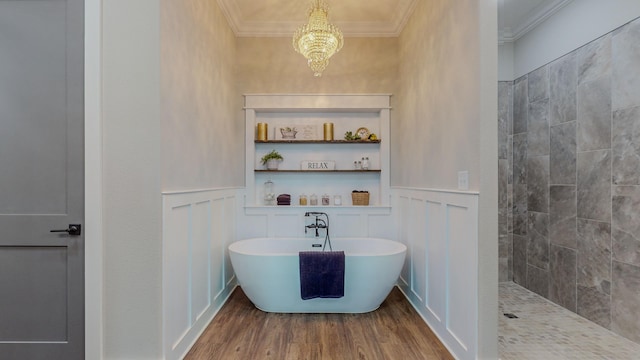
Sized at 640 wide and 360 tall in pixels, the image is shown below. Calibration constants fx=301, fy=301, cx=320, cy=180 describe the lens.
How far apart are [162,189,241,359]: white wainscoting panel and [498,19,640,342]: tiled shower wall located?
3212 millimetres

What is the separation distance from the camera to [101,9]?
73.6 inches

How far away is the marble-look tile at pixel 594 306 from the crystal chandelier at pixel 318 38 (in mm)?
3079

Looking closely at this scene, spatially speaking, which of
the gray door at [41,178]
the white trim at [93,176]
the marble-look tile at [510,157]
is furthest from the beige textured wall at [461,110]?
the gray door at [41,178]

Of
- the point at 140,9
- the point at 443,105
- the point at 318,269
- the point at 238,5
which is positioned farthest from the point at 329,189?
the point at 140,9

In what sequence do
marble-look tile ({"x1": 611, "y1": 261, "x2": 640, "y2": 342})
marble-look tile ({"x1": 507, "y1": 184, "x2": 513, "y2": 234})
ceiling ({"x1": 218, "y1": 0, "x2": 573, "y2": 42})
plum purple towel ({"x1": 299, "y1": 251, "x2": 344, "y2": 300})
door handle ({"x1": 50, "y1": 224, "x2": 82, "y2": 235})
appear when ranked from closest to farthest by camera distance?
door handle ({"x1": 50, "y1": 224, "x2": 82, "y2": 235}) < marble-look tile ({"x1": 611, "y1": 261, "x2": 640, "y2": 342}) < plum purple towel ({"x1": 299, "y1": 251, "x2": 344, "y2": 300}) < ceiling ({"x1": 218, "y1": 0, "x2": 573, "y2": 42}) < marble-look tile ({"x1": 507, "y1": 184, "x2": 513, "y2": 234})

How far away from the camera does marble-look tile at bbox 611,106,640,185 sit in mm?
2293

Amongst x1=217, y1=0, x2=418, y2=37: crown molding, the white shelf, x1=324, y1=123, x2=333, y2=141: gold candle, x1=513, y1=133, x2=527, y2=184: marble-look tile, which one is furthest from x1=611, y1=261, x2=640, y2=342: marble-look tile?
x1=217, y1=0, x2=418, y2=37: crown molding

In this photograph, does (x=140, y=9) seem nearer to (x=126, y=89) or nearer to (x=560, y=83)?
(x=126, y=89)

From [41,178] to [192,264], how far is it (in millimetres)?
1102


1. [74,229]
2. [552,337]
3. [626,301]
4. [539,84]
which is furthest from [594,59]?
[74,229]

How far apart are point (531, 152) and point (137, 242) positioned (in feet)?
12.7

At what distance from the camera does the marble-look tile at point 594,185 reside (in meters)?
2.52

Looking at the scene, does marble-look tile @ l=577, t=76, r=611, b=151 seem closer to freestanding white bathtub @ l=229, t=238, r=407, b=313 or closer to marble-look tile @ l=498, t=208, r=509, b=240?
marble-look tile @ l=498, t=208, r=509, b=240

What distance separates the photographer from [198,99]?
8.27ft
